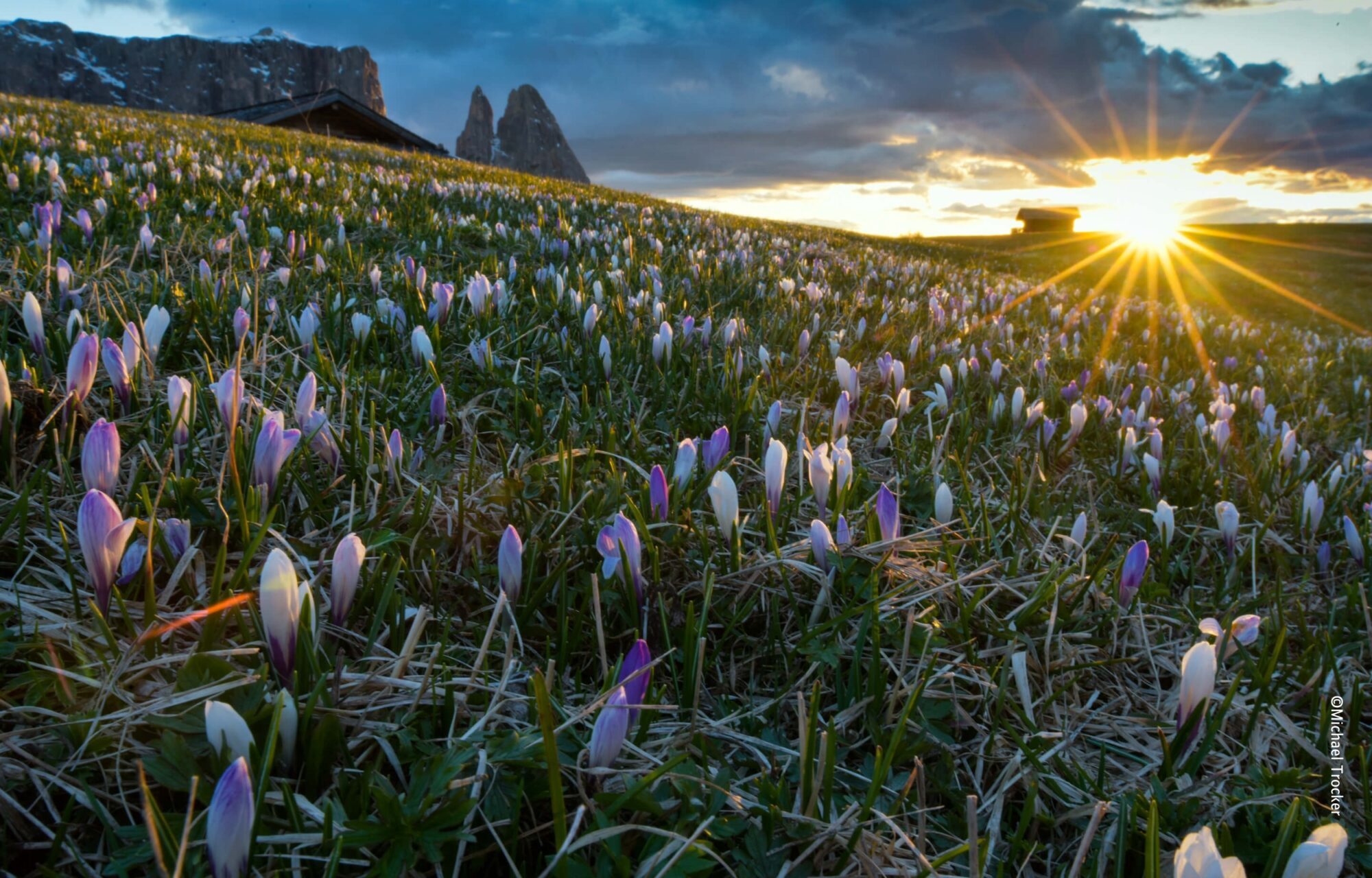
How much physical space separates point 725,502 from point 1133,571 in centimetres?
127

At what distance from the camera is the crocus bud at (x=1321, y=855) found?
1.13 m

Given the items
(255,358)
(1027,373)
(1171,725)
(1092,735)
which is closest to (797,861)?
(1092,735)

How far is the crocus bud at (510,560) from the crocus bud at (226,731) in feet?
2.06

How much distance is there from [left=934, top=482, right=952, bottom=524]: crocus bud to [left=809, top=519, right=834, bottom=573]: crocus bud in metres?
0.57

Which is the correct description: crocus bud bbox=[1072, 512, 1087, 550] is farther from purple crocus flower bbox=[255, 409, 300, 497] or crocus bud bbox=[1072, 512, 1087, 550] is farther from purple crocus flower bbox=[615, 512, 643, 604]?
purple crocus flower bbox=[255, 409, 300, 497]

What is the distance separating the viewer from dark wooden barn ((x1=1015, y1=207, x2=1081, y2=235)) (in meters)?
77.8

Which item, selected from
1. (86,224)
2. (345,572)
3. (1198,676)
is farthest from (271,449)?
(86,224)

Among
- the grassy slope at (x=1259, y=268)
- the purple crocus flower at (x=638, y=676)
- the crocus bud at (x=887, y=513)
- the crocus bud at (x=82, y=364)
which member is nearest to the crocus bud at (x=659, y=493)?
the crocus bud at (x=887, y=513)

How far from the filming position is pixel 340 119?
37531 millimetres

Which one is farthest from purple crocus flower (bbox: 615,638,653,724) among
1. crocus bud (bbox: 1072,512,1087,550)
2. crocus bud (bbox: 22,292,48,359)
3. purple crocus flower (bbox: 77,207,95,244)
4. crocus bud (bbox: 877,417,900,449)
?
purple crocus flower (bbox: 77,207,95,244)

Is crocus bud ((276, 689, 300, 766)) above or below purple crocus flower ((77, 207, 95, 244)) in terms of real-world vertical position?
below

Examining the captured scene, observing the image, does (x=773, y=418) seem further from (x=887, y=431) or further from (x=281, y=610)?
(x=281, y=610)

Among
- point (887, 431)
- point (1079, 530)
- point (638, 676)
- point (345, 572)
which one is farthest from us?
point (887, 431)

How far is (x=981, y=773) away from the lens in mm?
1695
